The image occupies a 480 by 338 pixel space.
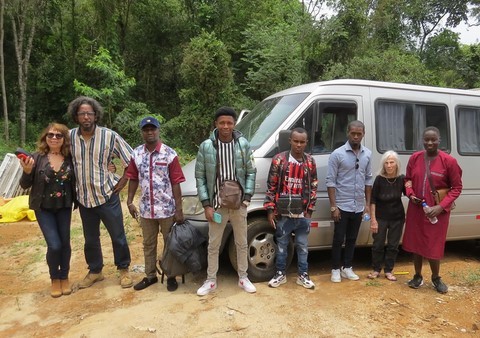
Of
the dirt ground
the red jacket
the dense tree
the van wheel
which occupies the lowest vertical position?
the dirt ground

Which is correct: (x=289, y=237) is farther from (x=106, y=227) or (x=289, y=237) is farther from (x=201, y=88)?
(x=201, y=88)

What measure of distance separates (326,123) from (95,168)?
2644 mm

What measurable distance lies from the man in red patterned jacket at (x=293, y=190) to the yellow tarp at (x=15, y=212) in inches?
223

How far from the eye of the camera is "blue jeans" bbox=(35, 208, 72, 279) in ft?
13.2

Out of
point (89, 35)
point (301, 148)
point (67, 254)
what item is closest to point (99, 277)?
point (67, 254)

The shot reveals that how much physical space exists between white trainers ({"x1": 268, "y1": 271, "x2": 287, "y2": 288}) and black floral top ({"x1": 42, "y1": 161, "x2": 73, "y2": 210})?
7.57 feet

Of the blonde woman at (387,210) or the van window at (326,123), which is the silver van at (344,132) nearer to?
the van window at (326,123)

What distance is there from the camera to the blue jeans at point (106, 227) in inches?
164

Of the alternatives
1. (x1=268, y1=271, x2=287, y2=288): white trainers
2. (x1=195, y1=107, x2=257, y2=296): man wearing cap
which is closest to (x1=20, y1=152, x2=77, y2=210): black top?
(x1=195, y1=107, x2=257, y2=296): man wearing cap

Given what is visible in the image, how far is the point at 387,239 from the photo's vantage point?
4594 millimetres

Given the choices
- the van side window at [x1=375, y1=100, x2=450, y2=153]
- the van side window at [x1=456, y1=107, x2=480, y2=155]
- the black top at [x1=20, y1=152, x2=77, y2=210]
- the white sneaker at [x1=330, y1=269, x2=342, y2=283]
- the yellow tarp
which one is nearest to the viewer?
the black top at [x1=20, y1=152, x2=77, y2=210]

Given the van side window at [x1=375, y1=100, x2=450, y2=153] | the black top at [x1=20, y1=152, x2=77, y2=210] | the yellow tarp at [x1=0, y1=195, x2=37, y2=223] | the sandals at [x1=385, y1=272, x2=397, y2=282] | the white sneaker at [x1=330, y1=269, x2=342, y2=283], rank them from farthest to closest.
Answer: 1. the yellow tarp at [x1=0, y1=195, x2=37, y2=223]
2. the van side window at [x1=375, y1=100, x2=450, y2=153]
3. the sandals at [x1=385, y1=272, x2=397, y2=282]
4. the white sneaker at [x1=330, y1=269, x2=342, y2=283]
5. the black top at [x1=20, y1=152, x2=77, y2=210]

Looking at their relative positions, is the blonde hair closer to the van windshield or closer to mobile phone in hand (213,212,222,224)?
the van windshield

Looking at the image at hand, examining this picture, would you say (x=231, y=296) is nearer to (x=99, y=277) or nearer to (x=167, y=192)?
(x=167, y=192)
